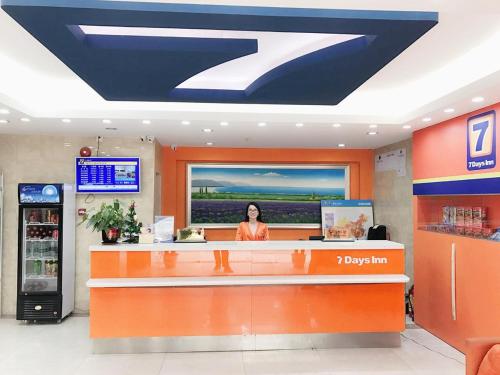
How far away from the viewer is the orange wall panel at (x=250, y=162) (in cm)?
752

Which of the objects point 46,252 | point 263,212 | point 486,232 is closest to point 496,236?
point 486,232

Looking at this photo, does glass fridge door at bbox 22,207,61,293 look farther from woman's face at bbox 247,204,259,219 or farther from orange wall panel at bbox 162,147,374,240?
woman's face at bbox 247,204,259,219

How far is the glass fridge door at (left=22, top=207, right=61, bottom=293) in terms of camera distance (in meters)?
5.48

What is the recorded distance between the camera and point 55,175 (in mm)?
5816

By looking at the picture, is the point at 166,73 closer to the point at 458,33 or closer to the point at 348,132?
the point at 458,33

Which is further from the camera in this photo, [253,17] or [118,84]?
[118,84]

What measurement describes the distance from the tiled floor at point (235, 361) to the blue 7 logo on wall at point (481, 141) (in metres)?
2.07

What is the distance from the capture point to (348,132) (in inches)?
218

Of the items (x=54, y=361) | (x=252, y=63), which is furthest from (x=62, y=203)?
(x=252, y=63)

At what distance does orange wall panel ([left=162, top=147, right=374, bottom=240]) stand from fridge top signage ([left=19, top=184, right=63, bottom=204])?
2.40 metres

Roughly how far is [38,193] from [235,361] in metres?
3.46

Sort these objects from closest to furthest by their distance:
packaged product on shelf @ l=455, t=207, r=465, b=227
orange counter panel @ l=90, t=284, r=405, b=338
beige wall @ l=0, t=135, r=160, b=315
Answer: orange counter panel @ l=90, t=284, r=405, b=338
packaged product on shelf @ l=455, t=207, r=465, b=227
beige wall @ l=0, t=135, r=160, b=315

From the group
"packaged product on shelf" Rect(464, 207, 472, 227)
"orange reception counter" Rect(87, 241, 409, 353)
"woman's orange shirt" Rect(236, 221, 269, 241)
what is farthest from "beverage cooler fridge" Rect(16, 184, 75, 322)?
"packaged product on shelf" Rect(464, 207, 472, 227)

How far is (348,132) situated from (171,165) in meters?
3.55
